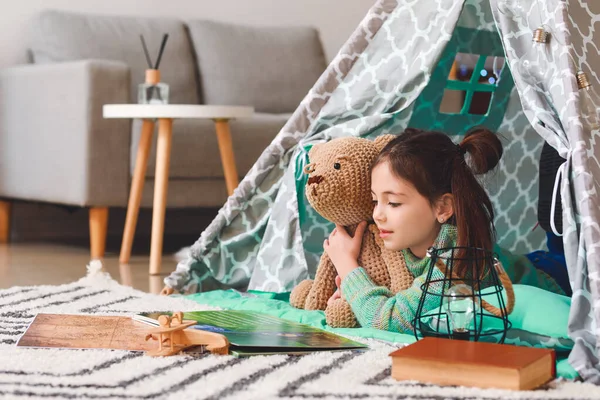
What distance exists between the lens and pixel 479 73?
2.08 meters

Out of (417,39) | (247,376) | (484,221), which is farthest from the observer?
(417,39)

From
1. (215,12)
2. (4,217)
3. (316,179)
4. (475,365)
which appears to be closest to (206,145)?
(4,217)

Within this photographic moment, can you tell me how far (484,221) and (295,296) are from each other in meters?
0.46

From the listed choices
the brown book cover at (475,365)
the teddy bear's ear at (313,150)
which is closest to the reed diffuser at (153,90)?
the teddy bear's ear at (313,150)

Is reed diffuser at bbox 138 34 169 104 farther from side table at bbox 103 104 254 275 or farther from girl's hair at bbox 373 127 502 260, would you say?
girl's hair at bbox 373 127 502 260

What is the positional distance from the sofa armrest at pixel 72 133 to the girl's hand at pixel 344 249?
1.30m

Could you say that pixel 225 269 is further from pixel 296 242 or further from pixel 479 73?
pixel 479 73

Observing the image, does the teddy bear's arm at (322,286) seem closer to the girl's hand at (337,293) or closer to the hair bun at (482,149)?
the girl's hand at (337,293)

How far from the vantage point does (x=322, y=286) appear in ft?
5.69

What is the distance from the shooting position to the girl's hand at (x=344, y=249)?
1624mm

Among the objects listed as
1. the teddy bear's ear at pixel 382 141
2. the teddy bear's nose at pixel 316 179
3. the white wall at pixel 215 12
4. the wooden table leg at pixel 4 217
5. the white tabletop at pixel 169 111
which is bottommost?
the wooden table leg at pixel 4 217

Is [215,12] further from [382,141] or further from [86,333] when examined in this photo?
[86,333]

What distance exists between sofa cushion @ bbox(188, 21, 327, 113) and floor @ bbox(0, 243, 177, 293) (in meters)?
0.82

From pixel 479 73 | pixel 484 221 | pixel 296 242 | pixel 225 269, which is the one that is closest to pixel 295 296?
pixel 296 242
